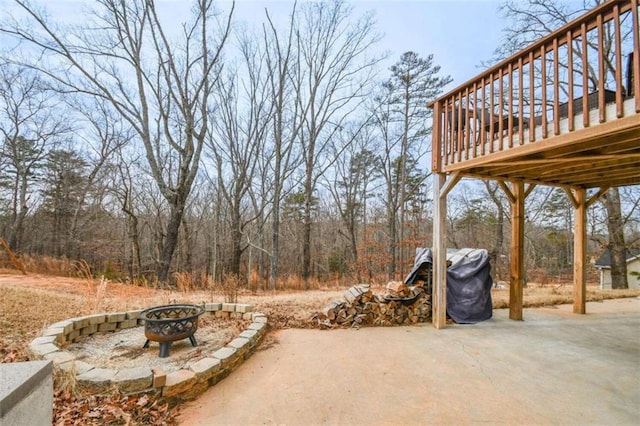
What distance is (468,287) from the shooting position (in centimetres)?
444

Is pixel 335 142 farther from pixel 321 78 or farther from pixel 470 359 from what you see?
pixel 470 359

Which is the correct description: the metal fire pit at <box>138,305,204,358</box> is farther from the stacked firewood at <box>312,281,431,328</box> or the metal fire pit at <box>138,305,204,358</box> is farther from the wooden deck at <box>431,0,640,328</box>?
the wooden deck at <box>431,0,640,328</box>

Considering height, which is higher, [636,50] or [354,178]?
[354,178]

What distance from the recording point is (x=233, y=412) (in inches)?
83.2

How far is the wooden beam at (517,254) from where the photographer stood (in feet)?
14.5

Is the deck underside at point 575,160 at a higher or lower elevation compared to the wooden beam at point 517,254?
higher

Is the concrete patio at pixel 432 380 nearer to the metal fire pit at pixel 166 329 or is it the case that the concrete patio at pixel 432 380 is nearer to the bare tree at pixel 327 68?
the metal fire pit at pixel 166 329

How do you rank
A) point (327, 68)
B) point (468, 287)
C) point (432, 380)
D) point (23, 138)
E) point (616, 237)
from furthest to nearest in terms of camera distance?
point (23, 138) < point (327, 68) < point (616, 237) < point (468, 287) < point (432, 380)

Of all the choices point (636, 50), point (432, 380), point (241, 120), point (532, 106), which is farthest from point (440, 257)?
point (241, 120)

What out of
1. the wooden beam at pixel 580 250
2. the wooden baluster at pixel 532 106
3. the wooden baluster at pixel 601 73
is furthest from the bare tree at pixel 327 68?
the wooden baluster at pixel 601 73

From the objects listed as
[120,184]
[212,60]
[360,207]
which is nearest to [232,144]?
[212,60]

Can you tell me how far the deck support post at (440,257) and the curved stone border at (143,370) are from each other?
252 cm

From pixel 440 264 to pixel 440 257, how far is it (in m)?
0.10

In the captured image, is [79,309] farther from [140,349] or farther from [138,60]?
[138,60]
